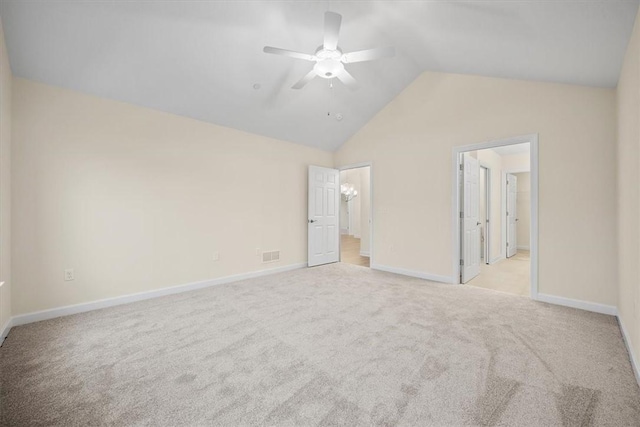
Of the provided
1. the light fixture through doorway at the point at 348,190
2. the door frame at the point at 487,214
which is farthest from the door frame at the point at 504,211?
the light fixture through doorway at the point at 348,190

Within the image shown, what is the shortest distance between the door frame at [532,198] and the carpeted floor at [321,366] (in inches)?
21.6

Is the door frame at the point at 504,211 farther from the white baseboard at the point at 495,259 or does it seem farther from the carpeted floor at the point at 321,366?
the carpeted floor at the point at 321,366

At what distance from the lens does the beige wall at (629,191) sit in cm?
187

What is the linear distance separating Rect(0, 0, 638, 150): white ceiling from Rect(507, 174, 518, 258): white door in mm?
4109

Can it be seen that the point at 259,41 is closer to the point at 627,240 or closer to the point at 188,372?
the point at 188,372

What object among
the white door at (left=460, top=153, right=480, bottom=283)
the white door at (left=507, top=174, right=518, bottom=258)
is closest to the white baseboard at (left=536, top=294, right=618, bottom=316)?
the white door at (left=460, top=153, right=480, bottom=283)

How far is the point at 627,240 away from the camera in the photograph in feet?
7.34

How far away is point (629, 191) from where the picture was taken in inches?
84.5

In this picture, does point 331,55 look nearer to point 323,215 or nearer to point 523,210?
point 323,215

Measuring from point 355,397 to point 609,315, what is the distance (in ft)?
10.3

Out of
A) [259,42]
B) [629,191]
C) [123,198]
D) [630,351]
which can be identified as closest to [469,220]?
[629,191]

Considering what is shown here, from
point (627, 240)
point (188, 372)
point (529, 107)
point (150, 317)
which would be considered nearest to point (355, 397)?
point (188, 372)

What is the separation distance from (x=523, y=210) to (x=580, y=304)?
5.34m

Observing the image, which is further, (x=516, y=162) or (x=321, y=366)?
(x=516, y=162)
